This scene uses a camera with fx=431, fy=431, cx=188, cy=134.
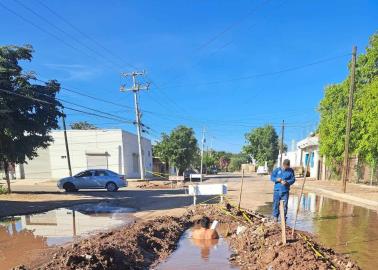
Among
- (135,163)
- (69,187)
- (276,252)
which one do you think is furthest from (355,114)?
(135,163)

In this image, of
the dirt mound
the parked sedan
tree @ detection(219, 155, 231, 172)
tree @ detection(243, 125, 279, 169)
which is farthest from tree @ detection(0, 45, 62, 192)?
tree @ detection(219, 155, 231, 172)

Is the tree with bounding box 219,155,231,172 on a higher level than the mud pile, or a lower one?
lower

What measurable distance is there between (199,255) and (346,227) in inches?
210

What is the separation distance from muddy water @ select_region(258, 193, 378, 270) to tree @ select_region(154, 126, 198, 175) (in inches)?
1341

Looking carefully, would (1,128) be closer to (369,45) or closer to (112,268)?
(112,268)

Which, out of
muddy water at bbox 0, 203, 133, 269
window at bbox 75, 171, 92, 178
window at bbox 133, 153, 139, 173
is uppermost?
window at bbox 75, 171, 92, 178

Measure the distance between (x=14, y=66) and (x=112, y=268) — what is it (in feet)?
59.5

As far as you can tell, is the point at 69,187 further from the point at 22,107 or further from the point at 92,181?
the point at 22,107

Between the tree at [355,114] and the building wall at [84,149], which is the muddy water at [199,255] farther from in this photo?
the building wall at [84,149]

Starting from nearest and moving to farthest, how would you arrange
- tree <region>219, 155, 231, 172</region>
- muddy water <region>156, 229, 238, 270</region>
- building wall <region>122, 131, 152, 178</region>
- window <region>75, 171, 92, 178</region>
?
1. muddy water <region>156, 229, 238, 270</region>
2. window <region>75, 171, 92, 178</region>
3. building wall <region>122, 131, 152, 178</region>
4. tree <region>219, 155, 231, 172</region>

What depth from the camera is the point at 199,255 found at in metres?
9.39

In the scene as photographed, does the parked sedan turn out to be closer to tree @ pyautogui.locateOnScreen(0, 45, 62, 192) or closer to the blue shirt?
tree @ pyautogui.locateOnScreen(0, 45, 62, 192)

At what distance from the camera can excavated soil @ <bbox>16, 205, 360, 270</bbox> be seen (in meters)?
7.18

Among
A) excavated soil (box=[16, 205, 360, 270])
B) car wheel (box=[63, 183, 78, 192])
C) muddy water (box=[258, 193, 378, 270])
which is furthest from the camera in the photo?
car wheel (box=[63, 183, 78, 192])
